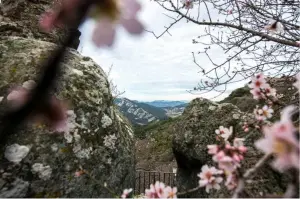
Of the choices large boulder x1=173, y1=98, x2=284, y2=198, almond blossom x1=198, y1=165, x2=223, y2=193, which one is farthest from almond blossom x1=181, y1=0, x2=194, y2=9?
almond blossom x1=198, y1=165, x2=223, y2=193

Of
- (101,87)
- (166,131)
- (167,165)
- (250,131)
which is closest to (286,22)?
(250,131)

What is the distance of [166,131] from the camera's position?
78.5 feet

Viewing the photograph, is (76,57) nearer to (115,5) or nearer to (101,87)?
(101,87)

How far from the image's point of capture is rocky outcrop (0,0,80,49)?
163 inches

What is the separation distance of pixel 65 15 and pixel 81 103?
9.61ft

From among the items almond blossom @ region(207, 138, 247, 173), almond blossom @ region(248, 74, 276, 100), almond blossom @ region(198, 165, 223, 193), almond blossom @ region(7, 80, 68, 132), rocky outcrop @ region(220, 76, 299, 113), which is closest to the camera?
almond blossom @ region(7, 80, 68, 132)

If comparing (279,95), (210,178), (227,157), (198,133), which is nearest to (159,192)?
(210,178)

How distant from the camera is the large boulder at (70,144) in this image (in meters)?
2.80

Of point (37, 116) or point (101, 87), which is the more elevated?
point (101, 87)

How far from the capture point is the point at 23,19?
4277 millimetres

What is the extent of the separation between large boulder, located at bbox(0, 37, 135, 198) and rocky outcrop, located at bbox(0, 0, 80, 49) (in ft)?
1.17

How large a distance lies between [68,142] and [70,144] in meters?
0.02

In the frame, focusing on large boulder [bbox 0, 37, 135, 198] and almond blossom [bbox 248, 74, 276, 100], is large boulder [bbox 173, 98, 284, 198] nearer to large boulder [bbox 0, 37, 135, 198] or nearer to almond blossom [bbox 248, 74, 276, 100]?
large boulder [bbox 0, 37, 135, 198]

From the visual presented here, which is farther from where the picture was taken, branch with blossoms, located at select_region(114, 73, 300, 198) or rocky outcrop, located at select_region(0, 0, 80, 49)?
rocky outcrop, located at select_region(0, 0, 80, 49)
